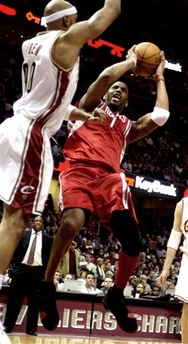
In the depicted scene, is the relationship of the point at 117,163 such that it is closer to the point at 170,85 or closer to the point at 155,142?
the point at 155,142

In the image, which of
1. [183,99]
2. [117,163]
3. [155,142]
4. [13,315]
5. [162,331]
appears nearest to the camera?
[117,163]

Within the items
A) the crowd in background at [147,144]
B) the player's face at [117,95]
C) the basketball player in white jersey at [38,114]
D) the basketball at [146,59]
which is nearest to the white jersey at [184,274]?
the player's face at [117,95]

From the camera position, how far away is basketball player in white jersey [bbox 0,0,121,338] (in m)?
3.84

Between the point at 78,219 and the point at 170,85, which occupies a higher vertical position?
the point at 170,85

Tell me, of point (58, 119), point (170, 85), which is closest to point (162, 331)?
point (58, 119)

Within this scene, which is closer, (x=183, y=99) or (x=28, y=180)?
(x=28, y=180)

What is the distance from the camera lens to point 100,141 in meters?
4.98

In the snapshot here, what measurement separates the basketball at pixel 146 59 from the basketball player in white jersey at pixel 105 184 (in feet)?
0.21

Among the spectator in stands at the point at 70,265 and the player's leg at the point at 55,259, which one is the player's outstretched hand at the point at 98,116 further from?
the spectator in stands at the point at 70,265

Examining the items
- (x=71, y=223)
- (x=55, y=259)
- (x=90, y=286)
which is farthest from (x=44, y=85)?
(x=90, y=286)

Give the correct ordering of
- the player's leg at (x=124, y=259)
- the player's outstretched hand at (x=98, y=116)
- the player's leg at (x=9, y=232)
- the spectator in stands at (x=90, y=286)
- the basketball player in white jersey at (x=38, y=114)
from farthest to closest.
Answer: the spectator in stands at (x=90, y=286) → the player's leg at (x=124, y=259) → the player's outstretched hand at (x=98, y=116) → the basketball player in white jersey at (x=38, y=114) → the player's leg at (x=9, y=232)

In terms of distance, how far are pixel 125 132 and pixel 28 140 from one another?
56.0 inches

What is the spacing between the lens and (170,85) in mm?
24750

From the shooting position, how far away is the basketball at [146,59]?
5039mm
